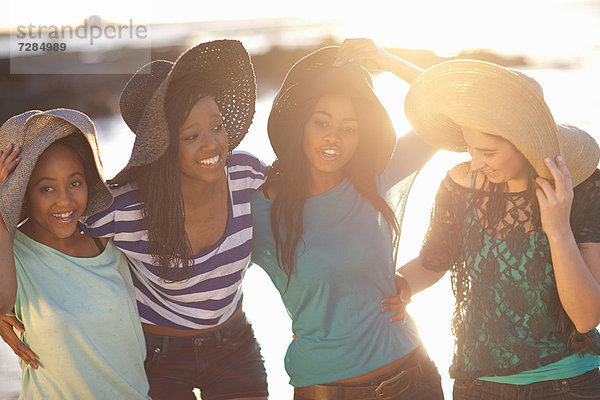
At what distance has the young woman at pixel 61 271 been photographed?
3227mm

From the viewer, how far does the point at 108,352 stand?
3.32 m

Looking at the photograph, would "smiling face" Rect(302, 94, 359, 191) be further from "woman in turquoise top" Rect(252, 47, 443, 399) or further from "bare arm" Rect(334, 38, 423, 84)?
"bare arm" Rect(334, 38, 423, 84)

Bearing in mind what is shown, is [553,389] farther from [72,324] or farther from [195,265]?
[72,324]

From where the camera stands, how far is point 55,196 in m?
3.30

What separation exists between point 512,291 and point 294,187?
108 cm

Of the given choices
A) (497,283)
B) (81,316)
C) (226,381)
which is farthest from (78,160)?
(497,283)

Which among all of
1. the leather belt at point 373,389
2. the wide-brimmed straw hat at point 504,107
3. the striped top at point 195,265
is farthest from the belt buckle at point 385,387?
the wide-brimmed straw hat at point 504,107

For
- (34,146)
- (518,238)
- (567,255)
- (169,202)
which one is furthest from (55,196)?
(567,255)

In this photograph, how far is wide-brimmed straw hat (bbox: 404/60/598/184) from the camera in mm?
2934

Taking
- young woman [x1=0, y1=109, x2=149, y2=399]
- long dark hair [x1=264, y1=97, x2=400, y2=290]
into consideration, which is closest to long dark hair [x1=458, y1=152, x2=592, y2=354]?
long dark hair [x1=264, y1=97, x2=400, y2=290]

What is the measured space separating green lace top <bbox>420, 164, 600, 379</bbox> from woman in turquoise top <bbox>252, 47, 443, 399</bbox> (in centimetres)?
38

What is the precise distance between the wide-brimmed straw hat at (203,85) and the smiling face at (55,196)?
7.8 inches

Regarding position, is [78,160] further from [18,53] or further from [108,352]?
[18,53]

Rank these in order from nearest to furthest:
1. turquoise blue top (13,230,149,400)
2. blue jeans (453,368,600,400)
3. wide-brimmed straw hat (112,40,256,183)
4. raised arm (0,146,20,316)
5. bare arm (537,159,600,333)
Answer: bare arm (537,159,600,333) → blue jeans (453,368,600,400) → raised arm (0,146,20,316) → turquoise blue top (13,230,149,400) → wide-brimmed straw hat (112,40,256,183)
